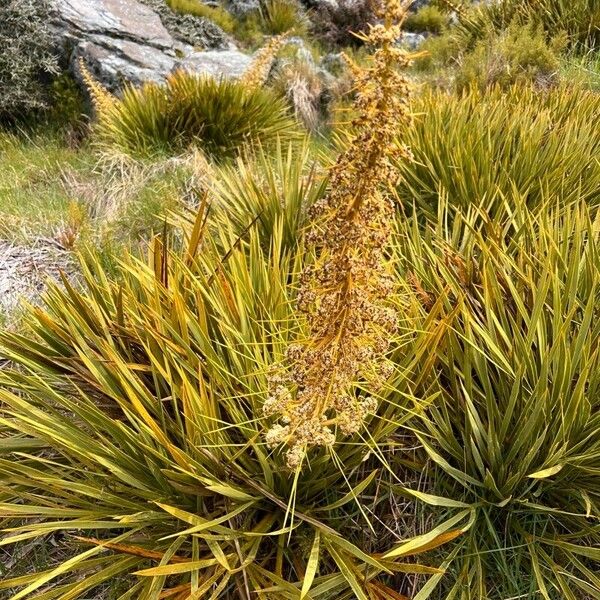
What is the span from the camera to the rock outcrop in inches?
294

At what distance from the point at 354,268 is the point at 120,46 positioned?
7543 millimetres

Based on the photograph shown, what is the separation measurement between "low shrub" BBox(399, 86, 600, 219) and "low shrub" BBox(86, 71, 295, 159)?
2.25 metres

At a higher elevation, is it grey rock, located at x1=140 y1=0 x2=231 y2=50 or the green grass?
grey rock, located at x1=140 y1=0 x2=231 y2=50

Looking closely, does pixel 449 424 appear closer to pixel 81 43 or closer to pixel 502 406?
pixel 502 406

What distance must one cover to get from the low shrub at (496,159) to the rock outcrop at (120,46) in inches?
167

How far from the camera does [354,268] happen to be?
1.24m

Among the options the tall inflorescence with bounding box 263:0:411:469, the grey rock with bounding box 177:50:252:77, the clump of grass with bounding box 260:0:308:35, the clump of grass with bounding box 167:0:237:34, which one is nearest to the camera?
the tall inflorescence with bounding box 263:0:411:469

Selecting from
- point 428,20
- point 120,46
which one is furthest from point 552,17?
point 120,46

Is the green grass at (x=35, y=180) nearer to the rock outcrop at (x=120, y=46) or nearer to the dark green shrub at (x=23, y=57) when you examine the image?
the dark green shrub at (x=23, y=57)

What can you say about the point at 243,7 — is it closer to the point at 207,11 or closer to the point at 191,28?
the point at 207,11

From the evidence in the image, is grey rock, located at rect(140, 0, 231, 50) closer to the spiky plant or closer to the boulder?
the boulder

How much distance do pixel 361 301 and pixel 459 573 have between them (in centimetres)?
97

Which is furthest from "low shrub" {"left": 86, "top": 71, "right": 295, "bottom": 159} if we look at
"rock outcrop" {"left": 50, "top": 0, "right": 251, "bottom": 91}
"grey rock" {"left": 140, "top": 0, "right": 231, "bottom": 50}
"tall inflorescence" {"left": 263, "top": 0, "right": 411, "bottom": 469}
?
"tall inflorescence" {"left": 263, "top": 0, "right": 411, "bottom": 469}

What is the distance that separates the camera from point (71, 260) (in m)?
4.14
